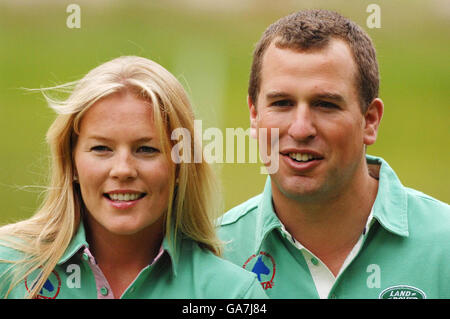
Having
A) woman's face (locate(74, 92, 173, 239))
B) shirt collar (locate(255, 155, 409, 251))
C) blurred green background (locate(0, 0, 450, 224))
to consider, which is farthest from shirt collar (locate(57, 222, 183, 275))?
blurred green background (locate(0, 0, 450, 224))

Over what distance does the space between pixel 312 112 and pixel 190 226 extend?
758 mm

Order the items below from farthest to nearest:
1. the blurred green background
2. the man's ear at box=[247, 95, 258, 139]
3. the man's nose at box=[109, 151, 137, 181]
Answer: the blurred green background → the man's ear at box=[247, 95, 258, 139] → the man's nose at box=[109, 151, 137, 181]

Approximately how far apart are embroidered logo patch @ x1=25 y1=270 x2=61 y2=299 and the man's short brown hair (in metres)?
1.29

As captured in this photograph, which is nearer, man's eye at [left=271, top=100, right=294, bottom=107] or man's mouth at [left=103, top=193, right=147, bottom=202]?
man's mouth at [left=103, top=193, right=147, bottom=202]

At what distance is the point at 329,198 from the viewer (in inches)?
136

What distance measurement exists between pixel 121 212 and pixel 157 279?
32 centimetres

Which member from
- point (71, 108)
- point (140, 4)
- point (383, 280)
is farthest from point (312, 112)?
point (140, 4)

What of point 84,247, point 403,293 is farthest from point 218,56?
point 84,247

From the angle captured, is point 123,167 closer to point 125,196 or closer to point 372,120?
point 125,196

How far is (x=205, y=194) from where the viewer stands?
324 centimetres

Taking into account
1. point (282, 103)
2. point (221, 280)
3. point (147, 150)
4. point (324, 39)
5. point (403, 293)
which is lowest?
point (403, 293)

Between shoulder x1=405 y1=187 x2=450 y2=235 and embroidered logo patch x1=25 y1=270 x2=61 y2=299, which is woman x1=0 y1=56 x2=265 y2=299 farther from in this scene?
shoulder x1=405 y1=187 x2=450 y2=235

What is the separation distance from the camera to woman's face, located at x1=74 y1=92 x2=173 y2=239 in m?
2.96

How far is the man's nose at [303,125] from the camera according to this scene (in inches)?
127
